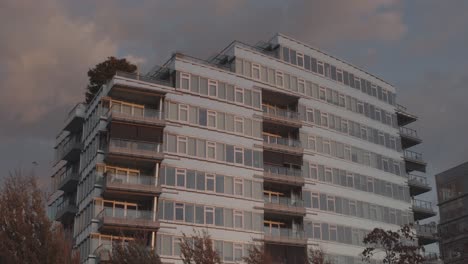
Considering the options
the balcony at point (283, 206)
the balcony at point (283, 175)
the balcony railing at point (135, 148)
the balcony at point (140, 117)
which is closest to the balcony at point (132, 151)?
the balcony railing at point (135, 148)

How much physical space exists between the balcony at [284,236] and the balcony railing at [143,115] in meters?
14.5

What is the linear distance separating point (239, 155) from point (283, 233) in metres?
8.44

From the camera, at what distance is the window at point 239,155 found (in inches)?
2589

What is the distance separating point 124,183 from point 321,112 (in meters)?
25.2

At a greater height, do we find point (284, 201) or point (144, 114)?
point (144, 114)

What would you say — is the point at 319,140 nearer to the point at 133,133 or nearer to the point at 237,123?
the point at 237,123

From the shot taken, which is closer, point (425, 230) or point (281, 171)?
point (281, 171)

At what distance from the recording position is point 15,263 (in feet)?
128

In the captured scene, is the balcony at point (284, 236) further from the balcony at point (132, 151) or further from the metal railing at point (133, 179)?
the balcony at point (132, 151)

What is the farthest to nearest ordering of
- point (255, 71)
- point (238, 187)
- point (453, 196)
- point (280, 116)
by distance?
point (453, 196) → point (280, 116) → point (255, 71) → point (238, 187)

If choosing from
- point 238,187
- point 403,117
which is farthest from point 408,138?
point 238,187

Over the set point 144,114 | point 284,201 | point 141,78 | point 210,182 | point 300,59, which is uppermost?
point 300,59

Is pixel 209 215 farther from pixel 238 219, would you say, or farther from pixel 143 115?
pixel 143 115

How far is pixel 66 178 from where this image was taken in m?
69.1
